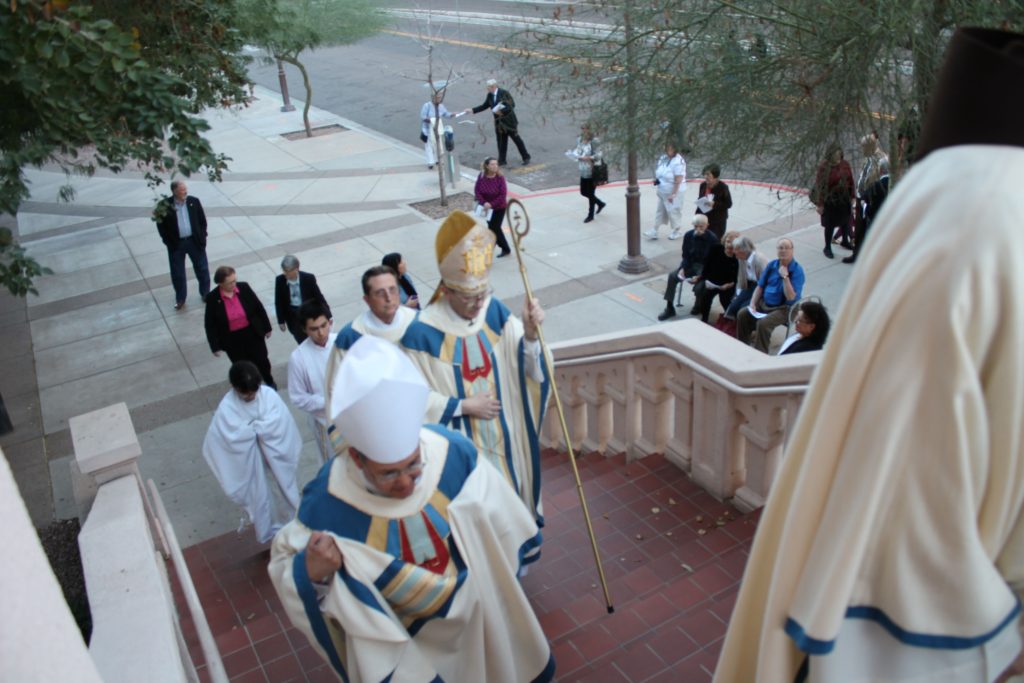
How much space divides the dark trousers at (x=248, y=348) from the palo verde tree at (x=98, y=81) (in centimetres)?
224

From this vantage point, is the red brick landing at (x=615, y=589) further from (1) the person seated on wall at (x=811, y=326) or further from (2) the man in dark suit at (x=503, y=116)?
(2) the man in dark suit at (x=503, y=116)

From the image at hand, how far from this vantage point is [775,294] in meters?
9.59

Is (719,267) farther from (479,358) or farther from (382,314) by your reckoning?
(479,358)

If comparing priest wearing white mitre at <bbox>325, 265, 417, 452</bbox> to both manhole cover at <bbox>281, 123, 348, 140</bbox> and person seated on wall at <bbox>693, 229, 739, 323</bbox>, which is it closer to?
person seated on wall at <bbox>693, 229, 739, 323</bbox>

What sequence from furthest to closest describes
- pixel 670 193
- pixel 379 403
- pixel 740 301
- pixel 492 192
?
1. pixel 670 193
2. pixel 492 192
3. pixel 740 301
4. pixel 379 403

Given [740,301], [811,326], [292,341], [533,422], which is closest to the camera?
[533,422]

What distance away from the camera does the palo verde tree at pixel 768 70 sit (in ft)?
21.1

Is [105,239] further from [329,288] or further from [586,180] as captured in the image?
[586,180]

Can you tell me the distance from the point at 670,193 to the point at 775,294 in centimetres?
468

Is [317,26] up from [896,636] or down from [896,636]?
down

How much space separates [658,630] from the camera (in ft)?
15.8

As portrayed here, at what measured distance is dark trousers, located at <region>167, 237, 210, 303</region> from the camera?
42.7 feet

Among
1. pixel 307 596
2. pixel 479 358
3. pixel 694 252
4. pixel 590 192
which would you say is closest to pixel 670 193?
pixel 590 192

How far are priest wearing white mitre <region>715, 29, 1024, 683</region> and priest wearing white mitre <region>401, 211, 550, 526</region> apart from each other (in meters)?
3.46
